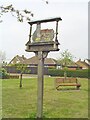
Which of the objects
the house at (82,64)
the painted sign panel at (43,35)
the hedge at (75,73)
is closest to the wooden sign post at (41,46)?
the painted sign panel at (43,35)

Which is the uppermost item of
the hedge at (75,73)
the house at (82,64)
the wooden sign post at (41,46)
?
the house at (82,64)

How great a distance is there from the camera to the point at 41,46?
1024 cm

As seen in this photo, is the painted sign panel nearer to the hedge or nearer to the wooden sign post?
the wooden sign post

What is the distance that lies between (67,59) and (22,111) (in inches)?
1718

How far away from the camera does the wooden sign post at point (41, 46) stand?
10.0m

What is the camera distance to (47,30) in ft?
33.5

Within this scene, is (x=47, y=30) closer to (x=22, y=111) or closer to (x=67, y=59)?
(x=22, y=111)

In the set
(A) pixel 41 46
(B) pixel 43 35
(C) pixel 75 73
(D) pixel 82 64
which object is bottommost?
(C) pixel 75 73

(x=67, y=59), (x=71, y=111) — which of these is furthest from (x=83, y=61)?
(x=71, y=111)

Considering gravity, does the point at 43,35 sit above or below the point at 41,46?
above

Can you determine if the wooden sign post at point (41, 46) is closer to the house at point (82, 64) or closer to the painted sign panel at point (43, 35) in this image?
the painted sign panel at point (43, 35)

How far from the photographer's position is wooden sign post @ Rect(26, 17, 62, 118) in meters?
10.0

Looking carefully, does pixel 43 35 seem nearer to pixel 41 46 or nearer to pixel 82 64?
pixel 41 46

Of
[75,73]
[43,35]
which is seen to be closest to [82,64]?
[75,73]
